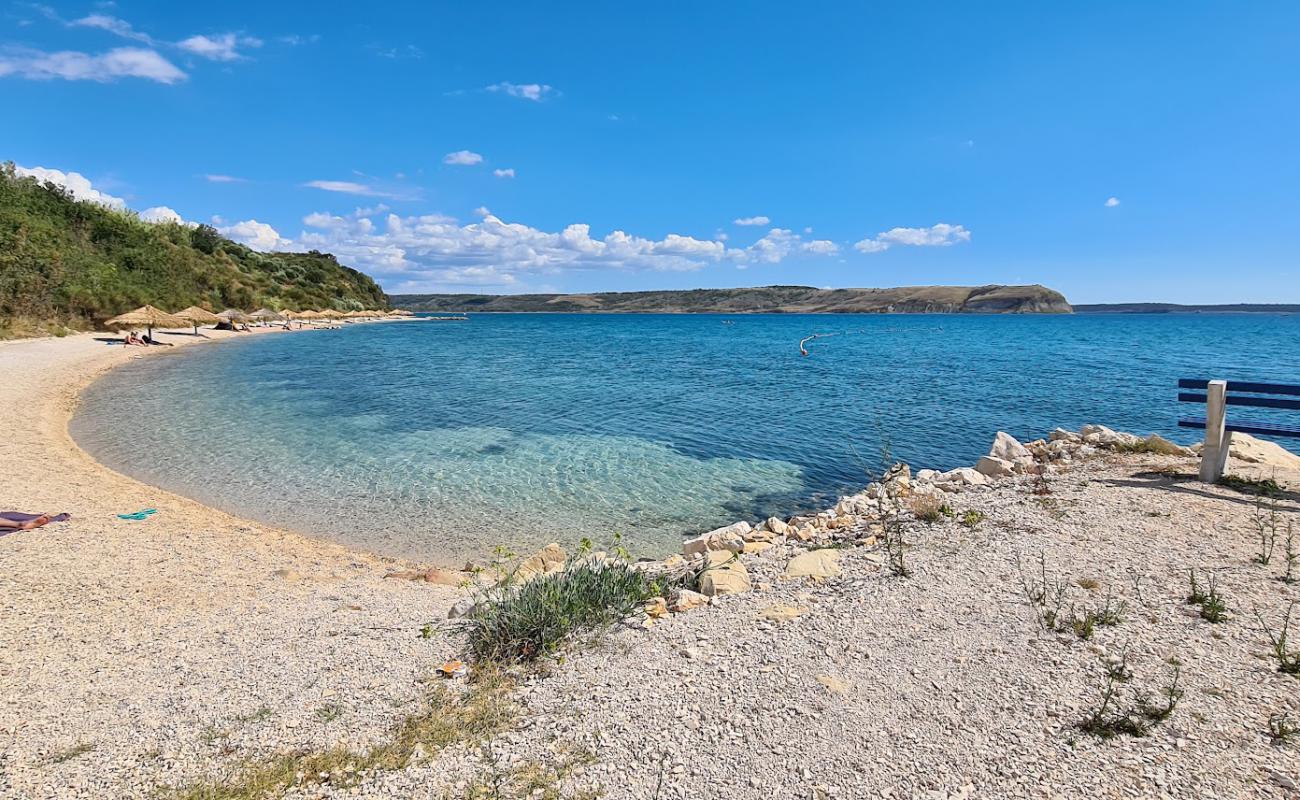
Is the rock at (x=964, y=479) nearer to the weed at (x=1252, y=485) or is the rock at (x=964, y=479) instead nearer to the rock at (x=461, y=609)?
the weed at (x=1252, y=485)

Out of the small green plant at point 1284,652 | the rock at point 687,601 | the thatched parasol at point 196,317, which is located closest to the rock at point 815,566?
the rock at point 687,601

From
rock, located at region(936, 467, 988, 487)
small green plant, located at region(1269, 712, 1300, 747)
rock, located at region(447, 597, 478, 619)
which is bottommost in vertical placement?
rock, located at region(447, 597, 478, 619)

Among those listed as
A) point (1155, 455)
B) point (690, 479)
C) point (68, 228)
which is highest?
point (68, 228)

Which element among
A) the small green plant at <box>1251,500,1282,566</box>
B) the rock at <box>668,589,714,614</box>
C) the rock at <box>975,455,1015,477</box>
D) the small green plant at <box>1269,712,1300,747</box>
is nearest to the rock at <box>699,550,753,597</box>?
the rock at <box>668,589,714,614</box>

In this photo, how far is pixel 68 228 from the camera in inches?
1897

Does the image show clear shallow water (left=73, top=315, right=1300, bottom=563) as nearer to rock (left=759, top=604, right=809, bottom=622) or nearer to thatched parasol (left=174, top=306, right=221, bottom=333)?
rock (left=759, top=604, right=809, bottom=622)

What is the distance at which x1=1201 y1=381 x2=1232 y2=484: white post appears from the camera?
8789mm

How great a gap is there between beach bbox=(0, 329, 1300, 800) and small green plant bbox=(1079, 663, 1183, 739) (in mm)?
65

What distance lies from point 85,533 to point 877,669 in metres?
10.4

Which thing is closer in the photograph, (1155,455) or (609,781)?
(609,781)

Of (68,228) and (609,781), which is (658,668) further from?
(68,228)

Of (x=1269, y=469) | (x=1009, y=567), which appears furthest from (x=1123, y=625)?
(x=1269, y=469)

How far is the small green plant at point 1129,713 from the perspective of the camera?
3.82 metres

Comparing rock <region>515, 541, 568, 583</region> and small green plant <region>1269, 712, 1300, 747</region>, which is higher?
small green plant <region>1269, 712, 1300, 747</region>
